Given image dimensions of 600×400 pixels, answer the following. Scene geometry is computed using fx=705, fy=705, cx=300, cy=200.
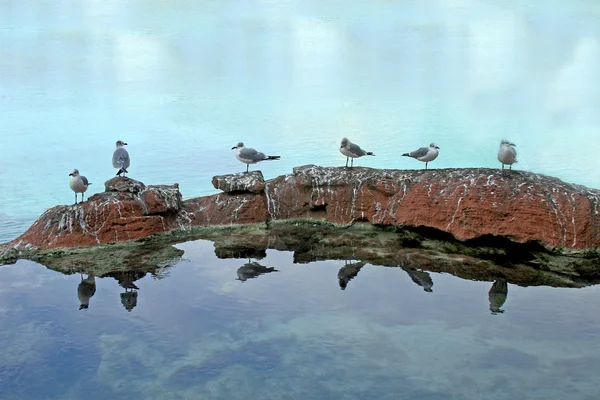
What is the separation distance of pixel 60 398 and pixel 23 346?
Answer: 0.98 metres

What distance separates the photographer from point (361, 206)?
8.83 metres

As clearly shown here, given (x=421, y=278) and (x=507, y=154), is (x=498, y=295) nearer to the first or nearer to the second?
(x=421, y=278)

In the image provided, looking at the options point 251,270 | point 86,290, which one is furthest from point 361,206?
point 86,290

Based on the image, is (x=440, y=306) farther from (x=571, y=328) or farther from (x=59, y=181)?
(x=59, y=181)

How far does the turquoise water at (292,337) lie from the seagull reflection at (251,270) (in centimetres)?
9

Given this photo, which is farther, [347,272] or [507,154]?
[507,154]

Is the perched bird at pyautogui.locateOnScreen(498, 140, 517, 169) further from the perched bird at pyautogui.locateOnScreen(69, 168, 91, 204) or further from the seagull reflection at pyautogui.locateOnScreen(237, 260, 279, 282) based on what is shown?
the perched bird at pyautogui.locateOnScreen(69, 168, 91, 204)

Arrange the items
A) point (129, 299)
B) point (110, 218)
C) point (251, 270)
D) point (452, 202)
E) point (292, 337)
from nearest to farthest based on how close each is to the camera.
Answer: point (292, 337), point (129, 299), point (251, 270), point (452, 202), point (110, 218)

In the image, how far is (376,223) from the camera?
8.74 metres

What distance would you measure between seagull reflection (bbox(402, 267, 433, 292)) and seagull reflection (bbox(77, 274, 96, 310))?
3.16 meters

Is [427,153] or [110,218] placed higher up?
[427,153]

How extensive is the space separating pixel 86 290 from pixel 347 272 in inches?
103

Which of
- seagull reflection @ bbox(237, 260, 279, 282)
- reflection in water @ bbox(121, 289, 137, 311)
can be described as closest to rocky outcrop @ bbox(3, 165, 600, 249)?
seagull reflection @ bbox(237, 260, 279, 282)

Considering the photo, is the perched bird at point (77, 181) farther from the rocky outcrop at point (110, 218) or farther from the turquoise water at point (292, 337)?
the turquoise water at point (292, 337)
